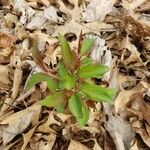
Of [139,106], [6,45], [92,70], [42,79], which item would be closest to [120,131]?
[139,106]

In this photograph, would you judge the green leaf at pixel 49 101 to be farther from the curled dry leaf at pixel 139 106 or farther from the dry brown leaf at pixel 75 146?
the curled dry leaf at pixel 139 106

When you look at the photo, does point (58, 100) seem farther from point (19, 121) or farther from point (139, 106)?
point (139, 106)

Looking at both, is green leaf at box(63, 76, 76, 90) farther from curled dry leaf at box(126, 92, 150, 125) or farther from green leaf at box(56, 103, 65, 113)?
curled dry leaf at box(126, 92, 150, 125)

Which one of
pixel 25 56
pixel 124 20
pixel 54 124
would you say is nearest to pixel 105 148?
pixel 54 124

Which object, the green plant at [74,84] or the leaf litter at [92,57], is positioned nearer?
the green plant at [74,84]

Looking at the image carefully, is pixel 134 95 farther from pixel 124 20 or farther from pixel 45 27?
pixel 45 27

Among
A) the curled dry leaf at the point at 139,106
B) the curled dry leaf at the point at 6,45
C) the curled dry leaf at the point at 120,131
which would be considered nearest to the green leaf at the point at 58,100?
the curled dry leaf at the point at 120,131

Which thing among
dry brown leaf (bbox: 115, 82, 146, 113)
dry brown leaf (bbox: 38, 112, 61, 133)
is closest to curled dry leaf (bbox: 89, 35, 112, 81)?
dry brown leaf (bbox: 115, 82, 146, 113)
